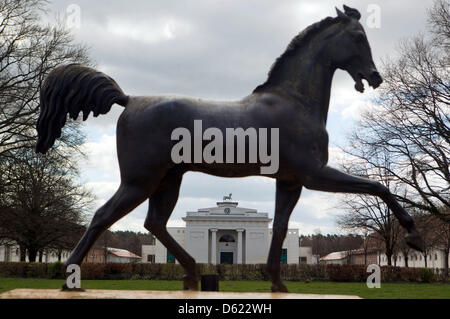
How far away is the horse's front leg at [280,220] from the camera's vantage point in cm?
511

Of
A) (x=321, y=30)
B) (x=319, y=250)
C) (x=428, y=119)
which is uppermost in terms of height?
(x=428, y=119)

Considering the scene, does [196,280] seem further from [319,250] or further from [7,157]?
[319,250]

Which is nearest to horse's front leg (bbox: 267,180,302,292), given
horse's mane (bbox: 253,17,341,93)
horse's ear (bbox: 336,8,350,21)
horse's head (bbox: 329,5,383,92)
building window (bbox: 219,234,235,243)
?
horse's mane (bbox: 253,17,341,93)

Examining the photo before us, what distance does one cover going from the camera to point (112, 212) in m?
4.76

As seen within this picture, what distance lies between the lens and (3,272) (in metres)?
35.4

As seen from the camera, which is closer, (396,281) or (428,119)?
(428,119)

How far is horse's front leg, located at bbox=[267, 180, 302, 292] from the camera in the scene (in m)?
Answer: 5.11

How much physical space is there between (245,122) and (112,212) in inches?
61.8

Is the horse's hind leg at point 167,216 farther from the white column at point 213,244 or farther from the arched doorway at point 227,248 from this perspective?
the arched doorway at point 227,248

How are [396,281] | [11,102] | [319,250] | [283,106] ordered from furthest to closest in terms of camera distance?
[319,250] < [396,281] < [11,102] < [283,106]

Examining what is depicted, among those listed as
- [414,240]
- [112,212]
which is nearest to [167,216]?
[112,212]

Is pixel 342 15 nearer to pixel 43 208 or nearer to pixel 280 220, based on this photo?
pixel 280 220
